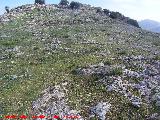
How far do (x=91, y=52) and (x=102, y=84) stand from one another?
49.9 ft

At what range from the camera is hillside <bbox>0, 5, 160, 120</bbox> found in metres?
31.7

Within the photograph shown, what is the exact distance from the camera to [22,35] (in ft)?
218

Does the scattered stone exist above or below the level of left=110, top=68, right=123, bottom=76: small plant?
below

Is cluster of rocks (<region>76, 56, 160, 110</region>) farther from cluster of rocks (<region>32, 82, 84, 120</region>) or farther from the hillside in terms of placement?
cluster of rocks (<region>32, 82, 84, 120</region>)

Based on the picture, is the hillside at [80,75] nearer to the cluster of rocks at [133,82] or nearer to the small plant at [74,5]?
the cluster of rocks at [133,82]

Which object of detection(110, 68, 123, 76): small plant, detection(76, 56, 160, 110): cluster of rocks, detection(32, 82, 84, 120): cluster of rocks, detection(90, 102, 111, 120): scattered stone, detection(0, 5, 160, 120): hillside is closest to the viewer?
detection(90, 102, 111, 120): scattered stone

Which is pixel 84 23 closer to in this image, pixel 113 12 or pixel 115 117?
pixel 113 12

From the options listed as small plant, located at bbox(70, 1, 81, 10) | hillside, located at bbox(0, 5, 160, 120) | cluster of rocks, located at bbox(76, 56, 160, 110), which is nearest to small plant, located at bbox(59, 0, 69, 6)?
small plant, located at bbox(70, 1, 81, 10)

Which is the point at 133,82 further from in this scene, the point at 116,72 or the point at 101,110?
the point at 101,110

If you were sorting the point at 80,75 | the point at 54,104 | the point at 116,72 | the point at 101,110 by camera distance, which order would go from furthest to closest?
the point at 80,75 < the point at 116,72 < the point at 54,104 < the point at 101,110

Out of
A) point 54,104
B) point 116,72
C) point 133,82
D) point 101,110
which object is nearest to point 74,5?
point 116,72

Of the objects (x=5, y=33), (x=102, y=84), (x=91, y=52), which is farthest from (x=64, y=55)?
(x=5, y=33)

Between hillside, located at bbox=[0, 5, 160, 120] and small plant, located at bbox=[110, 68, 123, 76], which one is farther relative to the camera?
small plant, located at bbox=[110, 68, 123, 76]

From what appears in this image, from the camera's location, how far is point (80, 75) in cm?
3894
